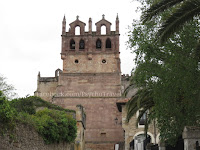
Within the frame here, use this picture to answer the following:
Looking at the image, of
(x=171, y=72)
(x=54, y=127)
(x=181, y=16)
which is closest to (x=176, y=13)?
(x=181, y=16)

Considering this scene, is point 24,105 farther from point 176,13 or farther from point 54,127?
point 176,13

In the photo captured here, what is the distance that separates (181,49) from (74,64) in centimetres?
2655

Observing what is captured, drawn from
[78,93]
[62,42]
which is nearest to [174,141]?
[78,93]

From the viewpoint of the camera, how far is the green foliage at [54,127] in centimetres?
1508

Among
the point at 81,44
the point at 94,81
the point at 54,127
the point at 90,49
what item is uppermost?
the point at 81,44

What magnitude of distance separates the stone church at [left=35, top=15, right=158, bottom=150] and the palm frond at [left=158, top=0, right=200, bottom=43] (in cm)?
2420

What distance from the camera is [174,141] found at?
38.8 ft

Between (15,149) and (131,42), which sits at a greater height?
(131,42)

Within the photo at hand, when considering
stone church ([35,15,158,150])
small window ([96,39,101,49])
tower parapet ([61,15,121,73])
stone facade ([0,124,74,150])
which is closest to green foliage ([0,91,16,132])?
stone facade ([0,124,74,150])

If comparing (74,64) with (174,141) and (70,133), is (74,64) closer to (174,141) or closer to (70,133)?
(70,133)

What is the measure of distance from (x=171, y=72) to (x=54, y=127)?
22.6 feet

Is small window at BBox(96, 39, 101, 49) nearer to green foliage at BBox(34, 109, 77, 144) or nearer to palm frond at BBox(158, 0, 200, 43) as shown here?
green foliage at BBox(34, 109, 77, 144)

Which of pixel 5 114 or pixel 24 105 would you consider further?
pixel 24 105

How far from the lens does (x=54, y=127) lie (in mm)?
15656
